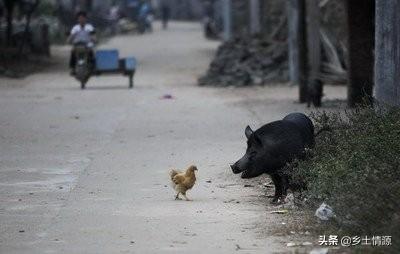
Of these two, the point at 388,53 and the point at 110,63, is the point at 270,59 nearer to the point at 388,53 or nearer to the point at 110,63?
the point at 110,63

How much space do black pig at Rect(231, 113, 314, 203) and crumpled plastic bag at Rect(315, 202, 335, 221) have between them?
1317mm

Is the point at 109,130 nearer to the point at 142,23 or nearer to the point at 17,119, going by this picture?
the point at 17,119

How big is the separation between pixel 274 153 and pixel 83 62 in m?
16.6

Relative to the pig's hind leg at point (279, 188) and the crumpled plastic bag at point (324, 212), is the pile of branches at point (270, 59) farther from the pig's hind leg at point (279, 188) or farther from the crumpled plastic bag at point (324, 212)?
the crumpled plastic bag at point (324, 212)

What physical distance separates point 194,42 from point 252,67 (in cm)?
2182

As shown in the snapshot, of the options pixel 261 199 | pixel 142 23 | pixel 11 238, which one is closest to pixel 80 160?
pixel 261 199

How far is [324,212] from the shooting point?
9805 millimetres

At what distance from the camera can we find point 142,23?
61.2 metres

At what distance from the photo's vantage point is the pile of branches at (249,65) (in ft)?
93.6

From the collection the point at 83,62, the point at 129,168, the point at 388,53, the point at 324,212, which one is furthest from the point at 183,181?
the point at 83,62

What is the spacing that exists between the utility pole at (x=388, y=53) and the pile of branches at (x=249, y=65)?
542 inches

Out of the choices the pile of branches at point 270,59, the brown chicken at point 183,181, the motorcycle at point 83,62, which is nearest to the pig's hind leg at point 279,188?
the brown chicken at point 183,181

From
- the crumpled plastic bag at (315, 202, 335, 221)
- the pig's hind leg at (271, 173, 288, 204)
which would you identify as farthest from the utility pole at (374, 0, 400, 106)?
the crumpled plastic bag at (315, 202, 335, 221)

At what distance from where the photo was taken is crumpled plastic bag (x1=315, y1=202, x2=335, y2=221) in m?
9.68
